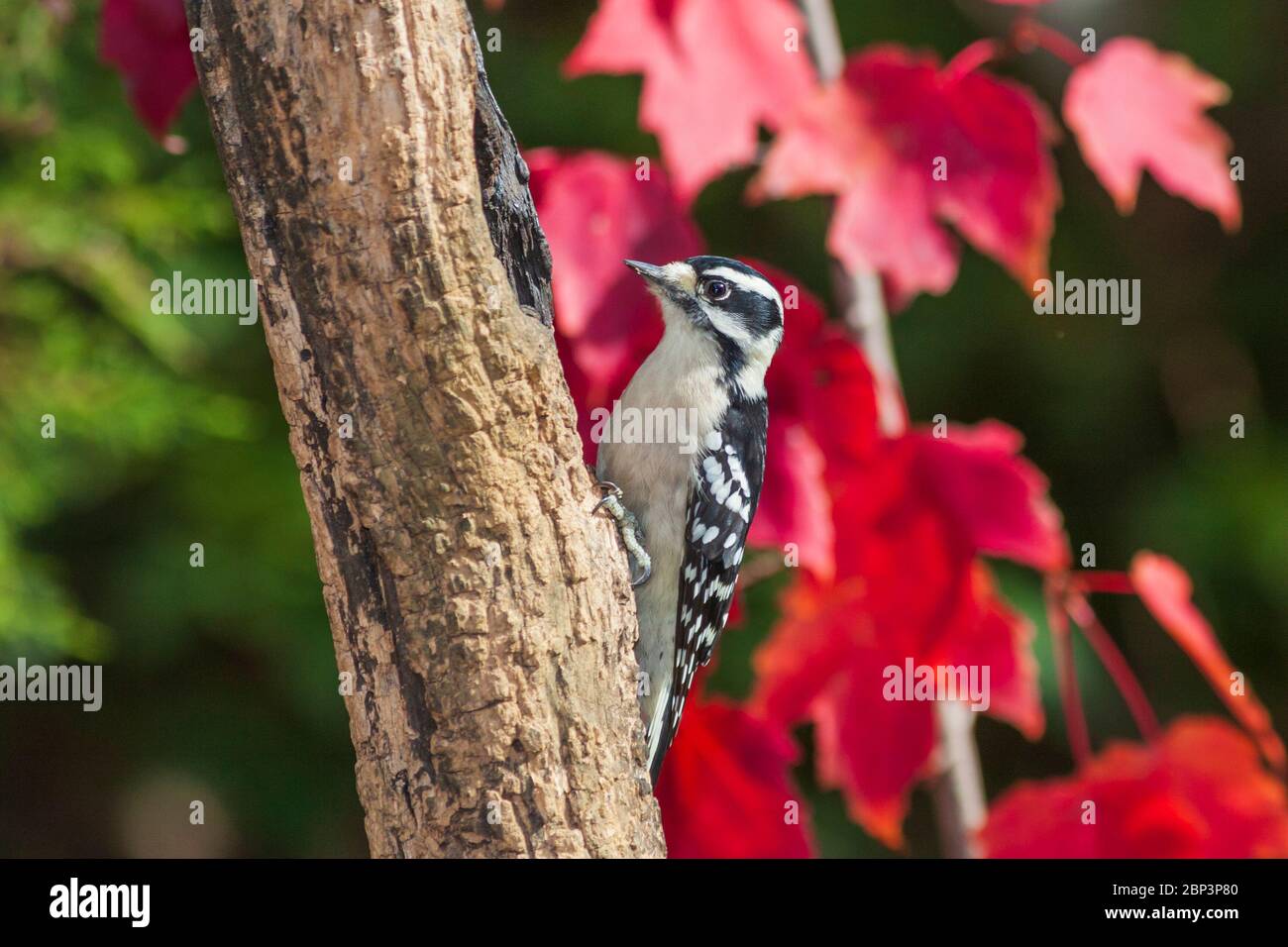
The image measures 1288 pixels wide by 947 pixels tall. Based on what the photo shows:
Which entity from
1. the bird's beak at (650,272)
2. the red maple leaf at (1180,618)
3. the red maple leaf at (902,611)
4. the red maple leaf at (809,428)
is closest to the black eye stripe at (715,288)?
the bird's beak at (650,272)

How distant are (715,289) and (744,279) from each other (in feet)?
0.18

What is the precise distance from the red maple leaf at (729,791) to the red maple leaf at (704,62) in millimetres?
796

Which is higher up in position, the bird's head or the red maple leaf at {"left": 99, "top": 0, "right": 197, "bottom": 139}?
the red maple leaf at {"left": 99, "top": 0, "right": 197, "bottom": 139}

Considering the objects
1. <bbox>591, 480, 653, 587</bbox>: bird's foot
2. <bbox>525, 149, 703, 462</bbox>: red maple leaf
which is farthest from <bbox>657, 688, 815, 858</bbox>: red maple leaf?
<bbox>525, 149, 703, 462</bbox>: red maple leaf

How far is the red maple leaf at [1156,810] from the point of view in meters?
1.83

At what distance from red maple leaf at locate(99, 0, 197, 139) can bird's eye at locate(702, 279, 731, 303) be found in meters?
0.88

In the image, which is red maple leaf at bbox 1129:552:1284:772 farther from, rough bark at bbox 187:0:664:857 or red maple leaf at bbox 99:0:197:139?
red maple leaf at bbox 99:0:197:139

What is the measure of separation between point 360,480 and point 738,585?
804 mm

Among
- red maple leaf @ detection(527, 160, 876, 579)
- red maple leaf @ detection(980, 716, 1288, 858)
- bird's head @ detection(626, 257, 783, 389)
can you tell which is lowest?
red maple leaf @ detection(980, 716, 1288, 858)

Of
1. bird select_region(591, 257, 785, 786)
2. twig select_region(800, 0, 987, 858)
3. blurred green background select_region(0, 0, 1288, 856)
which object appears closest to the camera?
twig select_region(800, 0, 987, 858)

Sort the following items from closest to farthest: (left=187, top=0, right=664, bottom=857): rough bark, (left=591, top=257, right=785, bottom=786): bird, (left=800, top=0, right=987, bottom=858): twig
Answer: (left=187, top=0, right=664, bottom=857): rough bark → (left=800, top=0, right=987, bottom=858): twig → (left=591, top=257, right=785, bottom=786): bird

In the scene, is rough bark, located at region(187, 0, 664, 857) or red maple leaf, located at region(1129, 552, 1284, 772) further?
red maple leaf, located at region(1129, 552, 1284, 772)

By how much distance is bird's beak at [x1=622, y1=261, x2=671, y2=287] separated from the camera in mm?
1843
